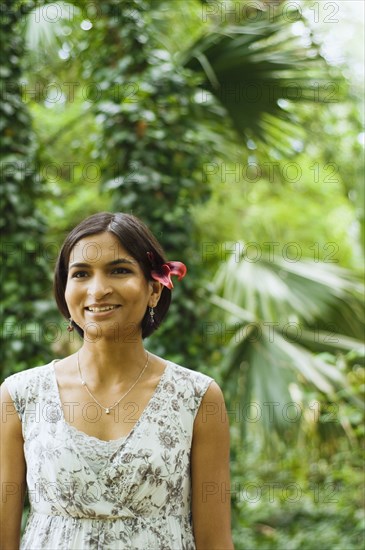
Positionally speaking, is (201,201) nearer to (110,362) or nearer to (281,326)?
(281,326)

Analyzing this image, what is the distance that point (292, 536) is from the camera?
17.0ft

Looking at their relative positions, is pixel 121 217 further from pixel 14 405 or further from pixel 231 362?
pixel 231 362

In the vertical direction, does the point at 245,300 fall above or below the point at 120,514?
above

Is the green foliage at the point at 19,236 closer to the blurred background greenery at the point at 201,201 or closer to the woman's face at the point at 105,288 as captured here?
the blurred background greenery at the point at 201,201

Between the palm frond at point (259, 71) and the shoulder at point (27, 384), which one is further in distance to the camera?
the palm frond at point (259, 71)

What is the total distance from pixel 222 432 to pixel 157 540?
26 cm

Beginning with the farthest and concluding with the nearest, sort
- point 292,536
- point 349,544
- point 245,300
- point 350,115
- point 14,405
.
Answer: point 350,115 → point 292,536 → point 349,544 → point 245,300 → point 14,405

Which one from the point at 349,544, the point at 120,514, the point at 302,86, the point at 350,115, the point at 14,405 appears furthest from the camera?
the point at 350,115

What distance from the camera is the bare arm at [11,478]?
5.13ft

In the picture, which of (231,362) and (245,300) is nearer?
(231,362)

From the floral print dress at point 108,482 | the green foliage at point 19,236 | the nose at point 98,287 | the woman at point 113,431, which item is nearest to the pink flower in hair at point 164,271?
the woman at point 113,431

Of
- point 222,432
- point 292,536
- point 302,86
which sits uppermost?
point 302,86

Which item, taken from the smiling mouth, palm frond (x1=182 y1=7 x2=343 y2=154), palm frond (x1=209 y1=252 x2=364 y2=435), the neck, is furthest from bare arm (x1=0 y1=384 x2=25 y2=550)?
palm frond (x1=182 y1=7 x2=343 y2=154)

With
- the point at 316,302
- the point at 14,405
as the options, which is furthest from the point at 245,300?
the point at 14,405
